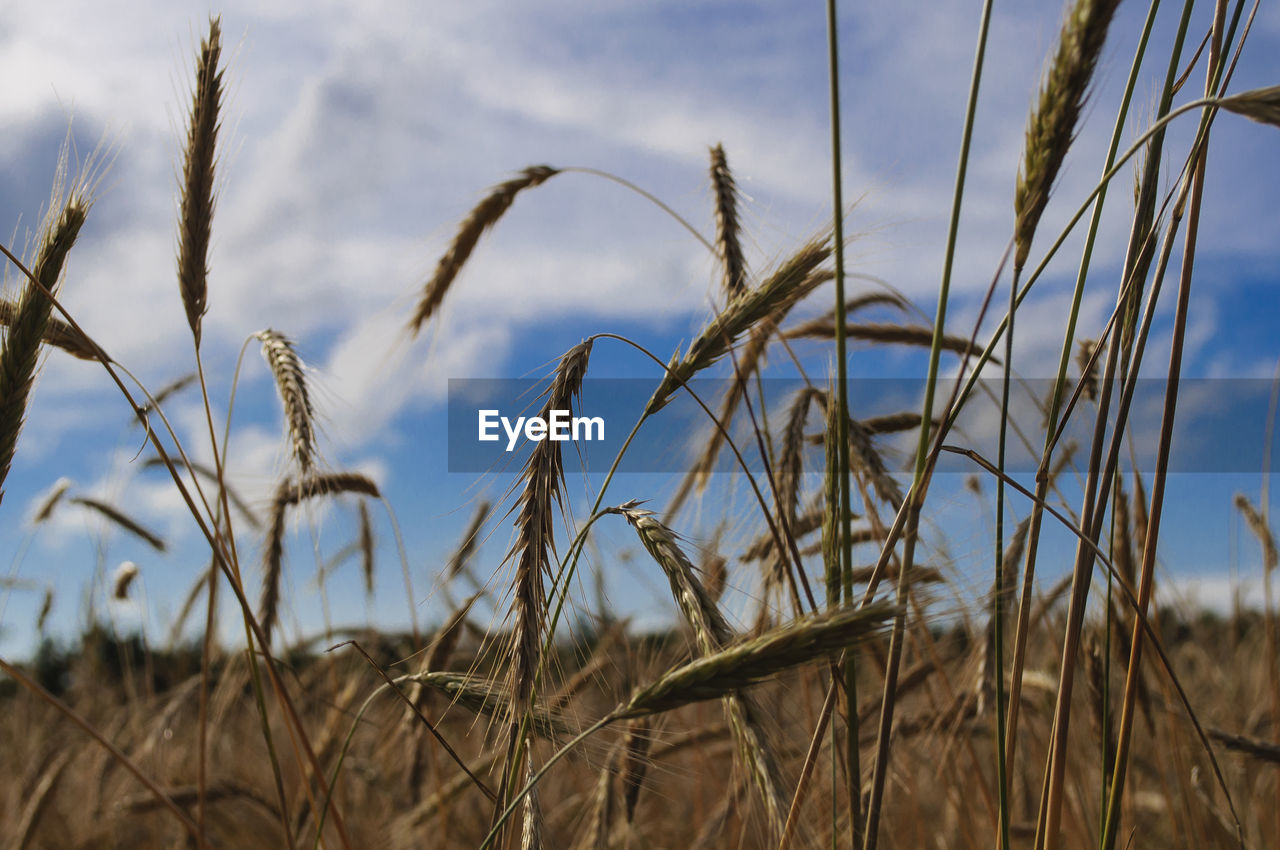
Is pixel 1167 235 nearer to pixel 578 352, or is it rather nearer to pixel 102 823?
pixel 578 352

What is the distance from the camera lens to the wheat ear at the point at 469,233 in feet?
8.16

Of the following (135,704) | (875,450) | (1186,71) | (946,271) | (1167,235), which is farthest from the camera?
(135,704)

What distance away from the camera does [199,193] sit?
1935 millimetres

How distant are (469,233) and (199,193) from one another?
0.75 metres

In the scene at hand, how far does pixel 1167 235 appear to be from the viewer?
4.69ft

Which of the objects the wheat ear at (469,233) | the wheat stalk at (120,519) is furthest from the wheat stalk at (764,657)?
the wheat stalk at (120,519)

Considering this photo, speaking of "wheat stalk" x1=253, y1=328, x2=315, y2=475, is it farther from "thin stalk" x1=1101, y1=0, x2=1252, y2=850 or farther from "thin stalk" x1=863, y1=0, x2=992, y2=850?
"thin stalk" x1=1101, y1=0, x2=1252, y2=850

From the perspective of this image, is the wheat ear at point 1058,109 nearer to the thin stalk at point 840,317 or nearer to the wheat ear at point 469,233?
the thin stalk at point 840,317

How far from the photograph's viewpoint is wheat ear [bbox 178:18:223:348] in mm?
1902

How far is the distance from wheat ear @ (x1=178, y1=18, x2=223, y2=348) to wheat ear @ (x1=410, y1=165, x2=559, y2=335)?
2.28 ft

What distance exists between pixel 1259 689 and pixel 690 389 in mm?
5574

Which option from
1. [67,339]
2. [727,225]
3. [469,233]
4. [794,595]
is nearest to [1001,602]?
[794,595]

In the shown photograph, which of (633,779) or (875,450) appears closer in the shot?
(633,779)

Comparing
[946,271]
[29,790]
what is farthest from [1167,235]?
[29,790]
